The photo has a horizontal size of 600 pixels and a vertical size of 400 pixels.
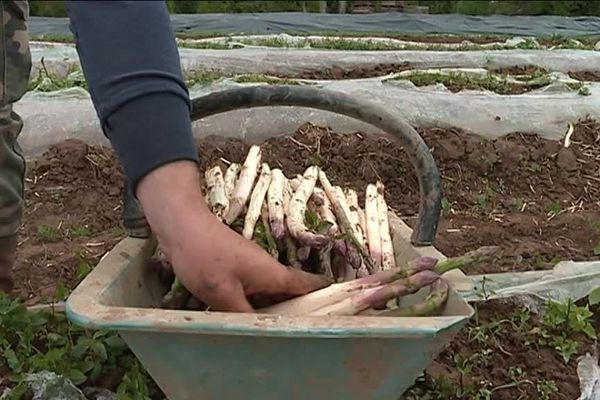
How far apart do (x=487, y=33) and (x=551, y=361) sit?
9.64 m

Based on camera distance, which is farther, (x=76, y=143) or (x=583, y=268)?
(x=76, y=143)

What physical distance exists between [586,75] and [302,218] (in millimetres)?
4902

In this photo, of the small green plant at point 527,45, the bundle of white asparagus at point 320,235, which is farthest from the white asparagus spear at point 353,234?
the small green plant at point 527,45

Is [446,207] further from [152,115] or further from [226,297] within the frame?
[152,115]

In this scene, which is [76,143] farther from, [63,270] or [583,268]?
[583,268]

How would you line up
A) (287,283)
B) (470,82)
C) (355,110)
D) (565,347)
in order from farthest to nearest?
(470,82), (565,347), (355,110), (287,283)

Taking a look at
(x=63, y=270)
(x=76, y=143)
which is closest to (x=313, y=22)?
(x=76, y=143)

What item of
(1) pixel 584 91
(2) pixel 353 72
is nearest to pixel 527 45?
(2) pixel 353 72

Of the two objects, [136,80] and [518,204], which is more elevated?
[136,80]

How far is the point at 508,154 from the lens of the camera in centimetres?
402

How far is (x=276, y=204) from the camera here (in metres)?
1.81

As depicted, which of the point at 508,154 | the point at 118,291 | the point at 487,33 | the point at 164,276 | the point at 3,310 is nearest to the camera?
the point at 118,291

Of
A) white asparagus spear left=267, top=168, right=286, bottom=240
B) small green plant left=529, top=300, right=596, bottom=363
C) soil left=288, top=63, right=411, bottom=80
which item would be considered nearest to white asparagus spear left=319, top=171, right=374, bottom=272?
white asparagus spear left=267, top=168, right=286, bottom=240

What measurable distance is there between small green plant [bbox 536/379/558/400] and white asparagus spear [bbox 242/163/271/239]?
0.70 metres
